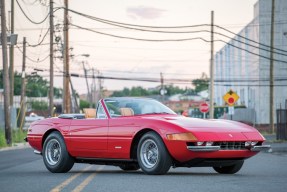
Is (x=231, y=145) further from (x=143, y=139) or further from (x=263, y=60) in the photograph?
(x=263, y=60)

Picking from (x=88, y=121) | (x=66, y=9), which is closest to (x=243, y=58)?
(x=66, y=9)

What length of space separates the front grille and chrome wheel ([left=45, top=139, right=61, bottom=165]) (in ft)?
11.5

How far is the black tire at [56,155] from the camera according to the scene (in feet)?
45.5

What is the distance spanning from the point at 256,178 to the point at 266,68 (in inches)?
2320

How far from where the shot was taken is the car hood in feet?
39.9

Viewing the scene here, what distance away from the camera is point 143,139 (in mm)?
12539

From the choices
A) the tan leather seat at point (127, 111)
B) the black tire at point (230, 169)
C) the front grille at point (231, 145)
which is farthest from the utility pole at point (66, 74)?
the front grille at point (231, 145)

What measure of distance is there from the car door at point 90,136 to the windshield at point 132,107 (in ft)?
0.69

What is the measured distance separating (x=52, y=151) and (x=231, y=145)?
151 inches

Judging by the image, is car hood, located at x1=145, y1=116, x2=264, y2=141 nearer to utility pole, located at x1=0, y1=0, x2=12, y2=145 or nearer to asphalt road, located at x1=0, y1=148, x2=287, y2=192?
asphalt road, located at x1=0, y1=148, x2=287, y2=192

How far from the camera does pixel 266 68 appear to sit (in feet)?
228

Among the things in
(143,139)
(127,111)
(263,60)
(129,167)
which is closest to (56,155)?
(129,167)

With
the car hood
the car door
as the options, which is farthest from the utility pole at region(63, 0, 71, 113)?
the car hood

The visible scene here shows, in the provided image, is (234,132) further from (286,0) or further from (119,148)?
(286,0)
